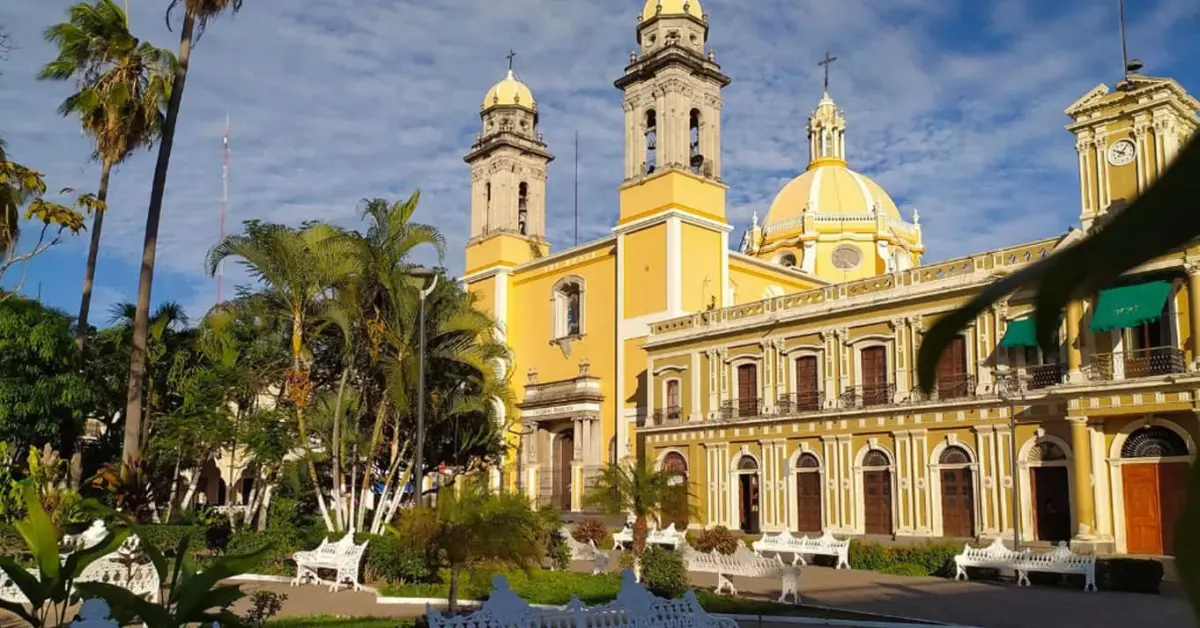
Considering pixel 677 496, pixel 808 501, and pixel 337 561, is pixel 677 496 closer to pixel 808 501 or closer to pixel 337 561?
pixel 337 561

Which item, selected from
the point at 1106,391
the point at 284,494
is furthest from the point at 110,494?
the point at 1106,391

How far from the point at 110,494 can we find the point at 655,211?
20.1 meters

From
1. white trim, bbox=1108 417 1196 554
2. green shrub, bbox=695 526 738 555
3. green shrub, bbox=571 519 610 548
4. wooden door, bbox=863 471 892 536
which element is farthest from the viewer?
wooden door, bbox=863 471 892 536

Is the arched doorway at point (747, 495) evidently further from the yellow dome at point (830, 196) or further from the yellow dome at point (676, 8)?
the yellow dome at point (830, 196)

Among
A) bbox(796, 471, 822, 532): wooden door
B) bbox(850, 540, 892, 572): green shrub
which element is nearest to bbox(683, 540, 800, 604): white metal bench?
bbox(850, 540, 892, 572): green shrub

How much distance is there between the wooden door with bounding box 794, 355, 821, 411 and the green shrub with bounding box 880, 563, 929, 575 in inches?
306

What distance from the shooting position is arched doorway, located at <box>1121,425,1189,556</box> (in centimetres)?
2020

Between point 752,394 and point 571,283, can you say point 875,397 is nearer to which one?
point 752,394

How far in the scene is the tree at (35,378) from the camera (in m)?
22.4

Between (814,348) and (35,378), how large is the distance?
18.6m

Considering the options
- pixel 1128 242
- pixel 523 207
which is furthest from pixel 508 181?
pixel 1128 242

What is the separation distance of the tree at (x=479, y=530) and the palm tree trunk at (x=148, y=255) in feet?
27.3

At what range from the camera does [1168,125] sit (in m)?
21.0

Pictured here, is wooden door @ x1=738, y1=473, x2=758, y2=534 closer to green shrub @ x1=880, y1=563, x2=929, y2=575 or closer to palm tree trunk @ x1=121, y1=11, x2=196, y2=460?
green shrub @ x1=880, y1=563, x2=929, y2=575
